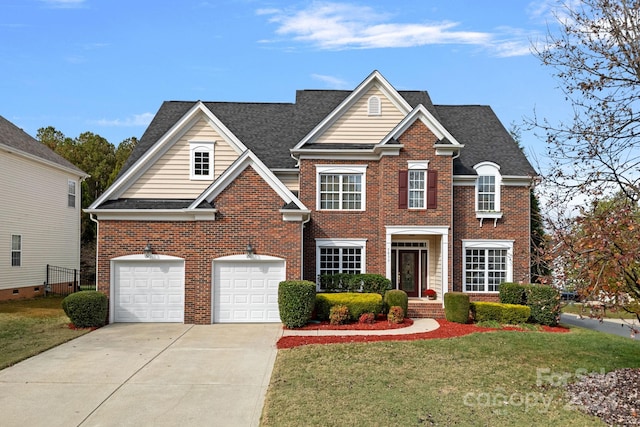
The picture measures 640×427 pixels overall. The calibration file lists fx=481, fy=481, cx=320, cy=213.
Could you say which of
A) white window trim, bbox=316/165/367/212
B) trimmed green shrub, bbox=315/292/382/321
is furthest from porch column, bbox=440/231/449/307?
trimmed green shrub, bbox=315/292/382/321

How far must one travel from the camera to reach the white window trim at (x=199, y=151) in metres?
18.3

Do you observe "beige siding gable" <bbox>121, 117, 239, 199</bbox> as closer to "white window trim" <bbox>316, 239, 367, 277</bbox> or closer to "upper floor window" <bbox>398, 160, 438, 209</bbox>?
"white window trim" <bbox>316, 239, 367, 277</bbox>

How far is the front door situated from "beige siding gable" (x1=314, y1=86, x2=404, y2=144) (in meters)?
4.96

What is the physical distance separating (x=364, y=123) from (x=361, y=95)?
1.15m

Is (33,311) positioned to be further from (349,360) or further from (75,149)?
(75,149)

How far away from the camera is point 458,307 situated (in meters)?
17.0

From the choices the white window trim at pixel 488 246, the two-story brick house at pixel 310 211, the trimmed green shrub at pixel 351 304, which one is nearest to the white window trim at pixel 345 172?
the two-story brick house at pixel 310 211

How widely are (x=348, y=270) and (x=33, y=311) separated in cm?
1256

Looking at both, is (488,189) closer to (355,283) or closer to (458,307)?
(458,307)

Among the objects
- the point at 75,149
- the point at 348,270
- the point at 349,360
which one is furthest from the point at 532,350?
the point at 75,149

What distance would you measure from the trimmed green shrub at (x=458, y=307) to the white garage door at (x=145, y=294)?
9.42 metres

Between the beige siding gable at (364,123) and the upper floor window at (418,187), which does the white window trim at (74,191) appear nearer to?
the beige siding gable at (364,123)

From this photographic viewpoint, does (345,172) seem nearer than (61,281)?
Yes

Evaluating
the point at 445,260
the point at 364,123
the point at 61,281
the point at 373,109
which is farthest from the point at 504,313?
the point at 61,281
